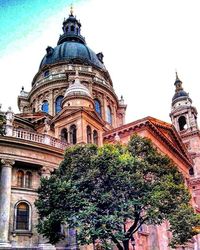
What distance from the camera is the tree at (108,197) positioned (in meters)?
17.3

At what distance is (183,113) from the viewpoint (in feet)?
193

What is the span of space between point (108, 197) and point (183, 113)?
43935mm

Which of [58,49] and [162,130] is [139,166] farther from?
[58,49]

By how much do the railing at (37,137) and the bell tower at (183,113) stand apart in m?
36.0

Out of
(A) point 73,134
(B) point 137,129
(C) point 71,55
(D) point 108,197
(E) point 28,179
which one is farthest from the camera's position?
(C) point 71,55

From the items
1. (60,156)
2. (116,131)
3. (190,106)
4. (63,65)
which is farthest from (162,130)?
(190,106)

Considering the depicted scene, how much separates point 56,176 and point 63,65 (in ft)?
108

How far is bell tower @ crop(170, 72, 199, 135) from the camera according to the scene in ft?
188

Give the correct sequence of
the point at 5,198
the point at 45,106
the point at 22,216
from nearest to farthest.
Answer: the point at 5,198 < the point at 22,216 < the point at 45,106

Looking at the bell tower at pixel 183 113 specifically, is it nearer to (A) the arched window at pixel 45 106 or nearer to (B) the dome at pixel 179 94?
(B) the dome at pixel 179 94

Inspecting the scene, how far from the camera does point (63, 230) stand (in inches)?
865

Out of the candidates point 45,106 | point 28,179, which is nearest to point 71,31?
point 45,106

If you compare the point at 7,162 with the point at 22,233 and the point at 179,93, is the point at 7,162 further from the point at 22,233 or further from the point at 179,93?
the point at 179,93

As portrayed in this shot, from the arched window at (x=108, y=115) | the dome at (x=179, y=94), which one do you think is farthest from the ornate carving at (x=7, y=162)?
the dome at (x=179, y=94)
